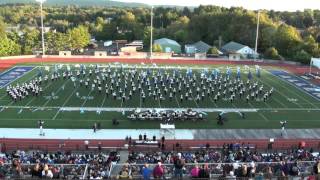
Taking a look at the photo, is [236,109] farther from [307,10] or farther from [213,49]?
[307,10]

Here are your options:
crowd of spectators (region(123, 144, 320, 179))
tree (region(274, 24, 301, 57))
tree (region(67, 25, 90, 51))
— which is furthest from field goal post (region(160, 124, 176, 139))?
tree (region(67, 25, 90, 51))

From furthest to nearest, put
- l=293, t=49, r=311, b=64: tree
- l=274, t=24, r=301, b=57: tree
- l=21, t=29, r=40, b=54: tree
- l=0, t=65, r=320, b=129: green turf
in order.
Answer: l=274, t=24, r=301, b=57: tree, l=21, t=29, r=40, b=54: tree, l=293, t=49, r=311, b=64: tree, l=0, t=65, r=320, b=129: green turf

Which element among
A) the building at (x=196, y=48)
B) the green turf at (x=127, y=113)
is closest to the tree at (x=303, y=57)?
the building at (x=196, y=48)

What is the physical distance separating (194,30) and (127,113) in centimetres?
4977

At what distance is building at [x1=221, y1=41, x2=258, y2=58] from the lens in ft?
174

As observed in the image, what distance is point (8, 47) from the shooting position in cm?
5197

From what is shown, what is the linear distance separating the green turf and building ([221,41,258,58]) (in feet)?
66.6

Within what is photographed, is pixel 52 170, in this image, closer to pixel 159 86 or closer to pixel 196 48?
pixel 159 86

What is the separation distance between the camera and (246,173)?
33.9ft

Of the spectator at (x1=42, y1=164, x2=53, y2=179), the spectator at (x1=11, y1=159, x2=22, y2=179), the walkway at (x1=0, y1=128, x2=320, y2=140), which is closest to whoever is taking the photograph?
the spectator at (x1=42, y1=164, x2=53, y2=179)

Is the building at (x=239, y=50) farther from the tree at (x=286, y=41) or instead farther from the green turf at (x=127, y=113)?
the green turf at (x=127, y=113)

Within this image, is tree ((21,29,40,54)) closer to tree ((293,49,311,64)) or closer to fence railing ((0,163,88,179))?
tree ((293,49,311,64))

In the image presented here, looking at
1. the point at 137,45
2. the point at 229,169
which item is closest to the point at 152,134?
the point at 229,169

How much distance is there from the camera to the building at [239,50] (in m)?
53.1
